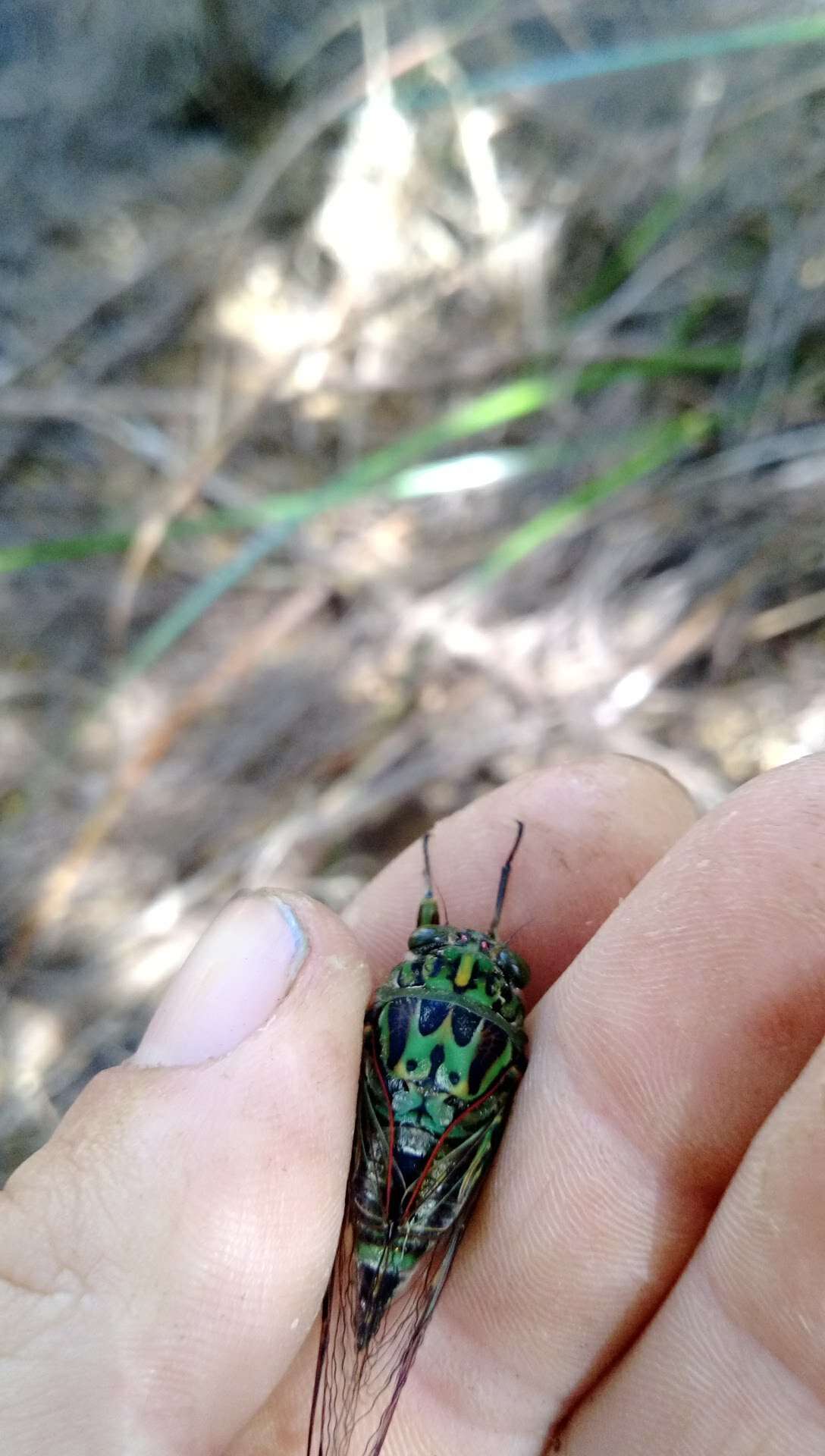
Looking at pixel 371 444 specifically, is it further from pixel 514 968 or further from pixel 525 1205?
pixel 525 1205

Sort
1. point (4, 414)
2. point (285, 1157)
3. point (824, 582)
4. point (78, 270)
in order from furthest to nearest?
point (78, 270), point (4, 414), point (824, 582), point (285, 1157)

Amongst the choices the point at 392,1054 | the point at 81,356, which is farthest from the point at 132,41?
the point at 392,1054

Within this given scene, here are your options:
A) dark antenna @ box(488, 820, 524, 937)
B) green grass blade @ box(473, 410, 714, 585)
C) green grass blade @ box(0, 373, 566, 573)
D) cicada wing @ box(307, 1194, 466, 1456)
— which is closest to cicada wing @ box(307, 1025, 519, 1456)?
cicada wing @ box(307, 1194, 466, 1456)

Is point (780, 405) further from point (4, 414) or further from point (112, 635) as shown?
point (4, 414)

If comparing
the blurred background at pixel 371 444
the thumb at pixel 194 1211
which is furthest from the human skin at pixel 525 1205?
the blurred background at pixel 371 444

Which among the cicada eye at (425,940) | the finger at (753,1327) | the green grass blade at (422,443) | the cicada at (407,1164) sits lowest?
the finger at (753,1327)

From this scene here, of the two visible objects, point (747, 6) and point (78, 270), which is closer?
point (747, 6)

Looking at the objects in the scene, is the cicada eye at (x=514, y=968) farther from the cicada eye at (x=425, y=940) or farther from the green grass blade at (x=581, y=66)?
the green grass blade at (x=581, y=66)

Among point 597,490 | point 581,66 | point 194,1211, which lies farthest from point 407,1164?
point 581,66
